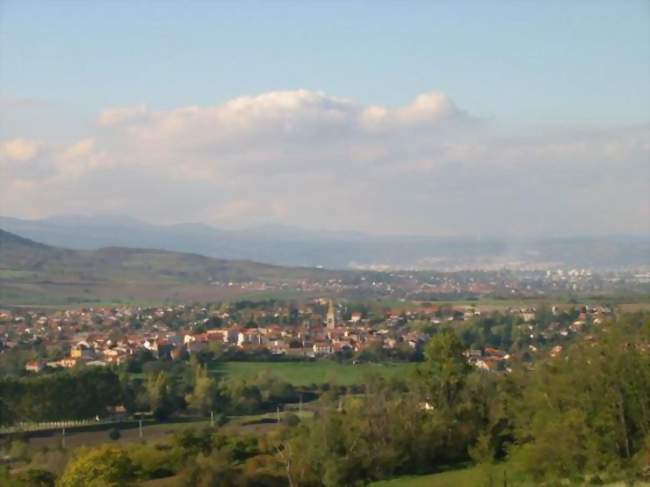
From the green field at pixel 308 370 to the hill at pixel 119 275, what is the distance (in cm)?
4450

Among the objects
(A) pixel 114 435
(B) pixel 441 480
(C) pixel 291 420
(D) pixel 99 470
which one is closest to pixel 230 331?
(A) pixel 114 435

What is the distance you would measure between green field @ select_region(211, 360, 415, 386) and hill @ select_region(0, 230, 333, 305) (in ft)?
146

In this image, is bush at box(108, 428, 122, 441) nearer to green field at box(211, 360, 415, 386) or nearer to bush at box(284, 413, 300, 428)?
bush at box(284, 413, 300, 428)

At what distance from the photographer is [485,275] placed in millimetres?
129125

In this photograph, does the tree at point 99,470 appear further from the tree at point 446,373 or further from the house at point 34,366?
the house at point 34,366

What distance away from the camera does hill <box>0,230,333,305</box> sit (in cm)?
9312

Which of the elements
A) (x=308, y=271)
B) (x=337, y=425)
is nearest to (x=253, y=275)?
(x=308, y=271)

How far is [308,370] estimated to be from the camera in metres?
44.2

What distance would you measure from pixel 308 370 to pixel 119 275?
72270mm

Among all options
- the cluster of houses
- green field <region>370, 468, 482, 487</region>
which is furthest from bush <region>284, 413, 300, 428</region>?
the cluster of houses

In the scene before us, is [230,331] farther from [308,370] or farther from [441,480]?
[441,480]

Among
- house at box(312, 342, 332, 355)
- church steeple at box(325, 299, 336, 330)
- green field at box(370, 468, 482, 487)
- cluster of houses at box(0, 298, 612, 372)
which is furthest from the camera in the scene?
church steeple at box(325, 299, 336, 330)

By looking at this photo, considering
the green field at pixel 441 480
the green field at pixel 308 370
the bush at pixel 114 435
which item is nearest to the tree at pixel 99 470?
the green field at pixel 441 480

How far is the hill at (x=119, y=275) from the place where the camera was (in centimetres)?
9312
